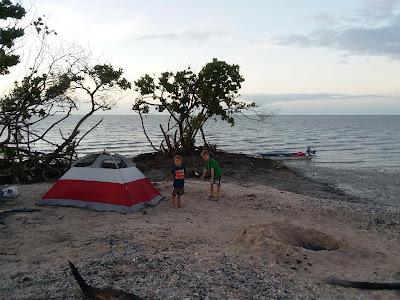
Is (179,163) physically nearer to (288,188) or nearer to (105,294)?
(105,294)

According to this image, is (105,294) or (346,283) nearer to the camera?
(105,294)

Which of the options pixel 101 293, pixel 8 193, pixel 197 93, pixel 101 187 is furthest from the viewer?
pixel 197 93

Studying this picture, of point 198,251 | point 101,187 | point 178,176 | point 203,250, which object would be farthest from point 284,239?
point 101,187

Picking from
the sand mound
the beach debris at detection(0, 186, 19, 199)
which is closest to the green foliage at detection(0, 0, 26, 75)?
the beach debris at detection(0, 186, 19, 199)

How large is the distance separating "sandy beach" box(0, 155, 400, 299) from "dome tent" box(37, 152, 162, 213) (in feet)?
1.19

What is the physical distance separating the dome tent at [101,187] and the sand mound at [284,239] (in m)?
3.67

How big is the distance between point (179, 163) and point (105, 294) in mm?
6390

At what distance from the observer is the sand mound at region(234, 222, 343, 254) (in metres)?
8.15

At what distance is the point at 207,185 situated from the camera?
49.6 ft

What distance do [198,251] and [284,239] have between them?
2.13 metres

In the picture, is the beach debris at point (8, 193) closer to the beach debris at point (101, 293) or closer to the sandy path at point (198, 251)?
the sandy path at point (198, 251)

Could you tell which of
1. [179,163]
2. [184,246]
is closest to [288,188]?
[179,163]

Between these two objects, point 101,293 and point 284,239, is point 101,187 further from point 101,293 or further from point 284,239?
point 101,293

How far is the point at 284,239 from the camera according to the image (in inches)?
352
